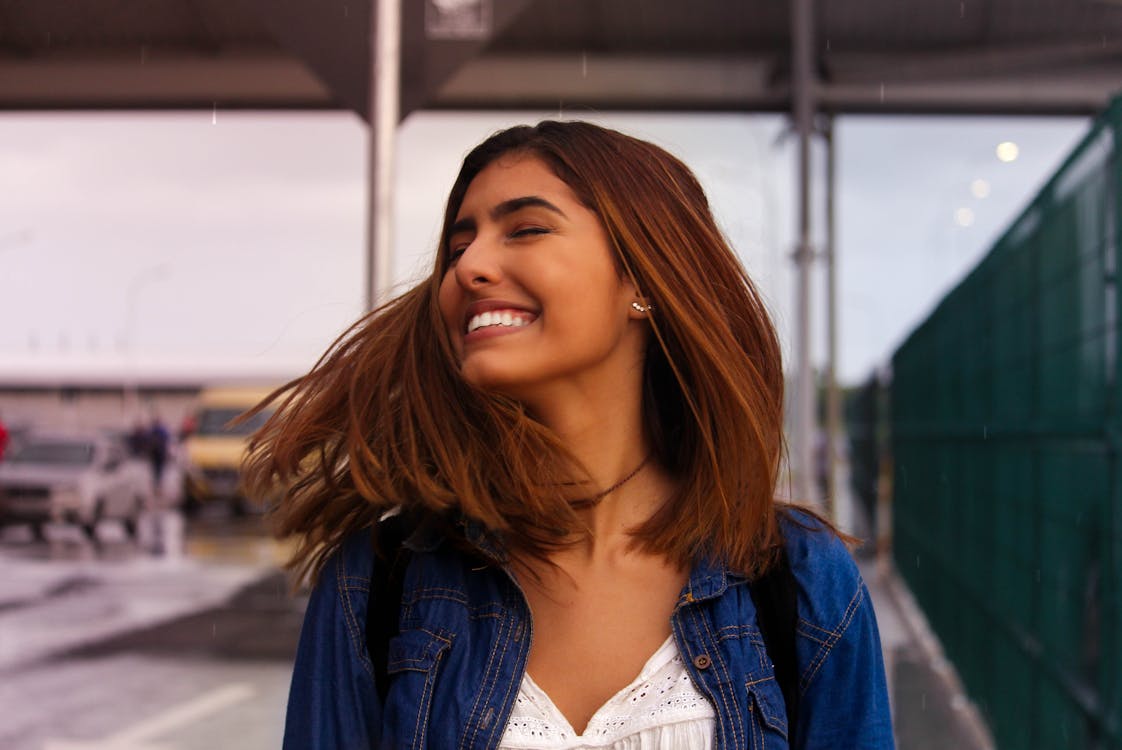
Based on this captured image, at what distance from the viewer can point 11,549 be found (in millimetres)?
13266

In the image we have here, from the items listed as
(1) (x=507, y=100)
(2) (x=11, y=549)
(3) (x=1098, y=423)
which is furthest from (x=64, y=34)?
(2) (x=11, y=549)

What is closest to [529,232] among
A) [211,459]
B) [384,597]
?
[384,597]

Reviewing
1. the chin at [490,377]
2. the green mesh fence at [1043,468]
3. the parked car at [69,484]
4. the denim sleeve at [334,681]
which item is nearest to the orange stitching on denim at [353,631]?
the denim sleeve at [334,681]

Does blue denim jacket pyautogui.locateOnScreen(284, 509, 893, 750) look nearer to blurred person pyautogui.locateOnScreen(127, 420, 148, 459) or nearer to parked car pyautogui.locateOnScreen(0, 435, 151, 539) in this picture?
parked car pyautogui.locateOnScreen(0, 435, 151, 539)

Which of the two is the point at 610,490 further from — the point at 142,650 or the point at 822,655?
the point at 142,650

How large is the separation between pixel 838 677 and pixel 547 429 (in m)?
0.60

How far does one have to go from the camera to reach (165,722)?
5.62m

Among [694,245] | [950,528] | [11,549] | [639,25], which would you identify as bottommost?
[11,549]

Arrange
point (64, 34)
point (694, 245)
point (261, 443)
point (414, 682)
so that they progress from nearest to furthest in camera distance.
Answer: point (414, 682)
point (694, 245)
point (261, 443)
point (64, 34)

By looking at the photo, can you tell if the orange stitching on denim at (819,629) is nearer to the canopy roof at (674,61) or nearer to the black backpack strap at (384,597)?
the black backpack strap at (384,597)

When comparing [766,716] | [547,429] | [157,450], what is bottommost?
[157,450]

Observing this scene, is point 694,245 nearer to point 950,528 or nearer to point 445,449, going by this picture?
point 445,449

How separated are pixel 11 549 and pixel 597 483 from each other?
1323 centimetres

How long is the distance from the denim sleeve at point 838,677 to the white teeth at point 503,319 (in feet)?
2.04
